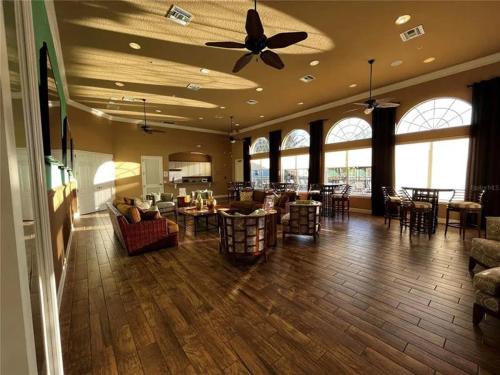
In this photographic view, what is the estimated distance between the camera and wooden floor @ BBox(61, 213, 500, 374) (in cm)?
156

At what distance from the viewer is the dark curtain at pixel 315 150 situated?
25.9ft

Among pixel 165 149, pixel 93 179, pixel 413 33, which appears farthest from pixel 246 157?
pixel 413 33

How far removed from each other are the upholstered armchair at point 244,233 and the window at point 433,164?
5333mm

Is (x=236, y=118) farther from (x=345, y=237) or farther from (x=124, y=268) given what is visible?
(x=124, y=268)

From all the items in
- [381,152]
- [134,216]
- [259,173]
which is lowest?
[134,216]

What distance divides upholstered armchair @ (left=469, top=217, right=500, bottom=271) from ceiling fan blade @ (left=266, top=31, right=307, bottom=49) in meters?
3.28

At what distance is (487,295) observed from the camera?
5.86ft

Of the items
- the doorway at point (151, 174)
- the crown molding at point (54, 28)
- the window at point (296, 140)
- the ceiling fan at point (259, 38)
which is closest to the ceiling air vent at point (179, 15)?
the ceiling fan at point (259, 38)

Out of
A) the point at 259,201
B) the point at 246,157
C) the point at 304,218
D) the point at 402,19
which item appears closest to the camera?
the point at 402,19

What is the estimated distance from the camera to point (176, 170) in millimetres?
10773

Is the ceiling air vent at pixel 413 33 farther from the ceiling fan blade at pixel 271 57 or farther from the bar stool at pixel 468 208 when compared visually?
the bar stool at pixel 468 208

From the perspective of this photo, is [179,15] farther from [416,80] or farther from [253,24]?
[416,80]

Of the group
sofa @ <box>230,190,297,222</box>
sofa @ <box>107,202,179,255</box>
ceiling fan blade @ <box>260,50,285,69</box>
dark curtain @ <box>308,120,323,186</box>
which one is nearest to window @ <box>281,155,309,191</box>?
dark curtain @ <box>308,120,323,186</box>

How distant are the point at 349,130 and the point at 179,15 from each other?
6160 millimetres
